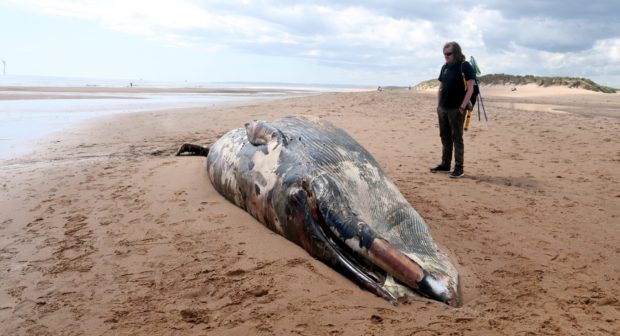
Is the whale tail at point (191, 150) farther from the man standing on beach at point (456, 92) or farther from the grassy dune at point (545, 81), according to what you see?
Result: the grassy dune at point (545, 81)

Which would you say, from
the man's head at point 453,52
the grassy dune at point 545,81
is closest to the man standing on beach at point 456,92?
the man's head at point 453,52

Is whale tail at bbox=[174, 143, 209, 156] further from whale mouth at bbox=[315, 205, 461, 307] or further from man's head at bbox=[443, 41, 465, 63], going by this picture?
whale mouth at bbox=[315, 205, 461, 307]

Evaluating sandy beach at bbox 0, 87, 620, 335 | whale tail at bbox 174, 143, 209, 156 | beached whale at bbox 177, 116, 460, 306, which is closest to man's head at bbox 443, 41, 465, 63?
sandy beach at bbox 0, 87, 620, 335

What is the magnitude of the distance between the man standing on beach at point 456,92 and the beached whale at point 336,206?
9.31ft

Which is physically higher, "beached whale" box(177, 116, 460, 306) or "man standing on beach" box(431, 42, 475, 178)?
"man standing on beach" box(431, 42, 475, 178)

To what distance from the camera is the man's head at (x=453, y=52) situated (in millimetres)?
6887

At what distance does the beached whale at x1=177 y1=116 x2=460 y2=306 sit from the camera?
10.4 feet

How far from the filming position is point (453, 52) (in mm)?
6898

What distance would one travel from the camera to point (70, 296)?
3225 mm

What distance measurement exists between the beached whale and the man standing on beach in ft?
9.31

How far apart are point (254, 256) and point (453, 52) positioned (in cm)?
470

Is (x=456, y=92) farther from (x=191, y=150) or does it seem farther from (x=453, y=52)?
(x=191, y=150)

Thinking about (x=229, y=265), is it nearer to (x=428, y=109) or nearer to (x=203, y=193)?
(x=203, y=193)

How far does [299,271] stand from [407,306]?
2.77ft
